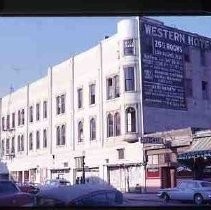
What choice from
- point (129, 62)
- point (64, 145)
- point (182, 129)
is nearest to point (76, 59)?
point (129, 62)

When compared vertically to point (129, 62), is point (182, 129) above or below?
below

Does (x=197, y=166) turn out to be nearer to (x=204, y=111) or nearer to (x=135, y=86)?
(x=204, y=111)

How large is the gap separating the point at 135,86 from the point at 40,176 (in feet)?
6.68

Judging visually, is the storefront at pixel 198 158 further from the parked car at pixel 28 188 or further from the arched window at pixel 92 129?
the parked car at pixel 28 188

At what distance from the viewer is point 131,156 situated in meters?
9.59

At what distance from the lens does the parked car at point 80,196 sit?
774 cm

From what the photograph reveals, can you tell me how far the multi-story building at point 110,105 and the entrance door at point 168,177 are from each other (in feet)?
1.27

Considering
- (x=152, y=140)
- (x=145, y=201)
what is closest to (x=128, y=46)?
(x=152, y=140)

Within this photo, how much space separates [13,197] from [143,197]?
5.88 ft

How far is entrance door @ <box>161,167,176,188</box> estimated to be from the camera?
28.1 ft

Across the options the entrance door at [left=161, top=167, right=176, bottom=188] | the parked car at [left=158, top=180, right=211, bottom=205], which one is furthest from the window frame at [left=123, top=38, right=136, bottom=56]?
the parked car at [left=158, top=180, right=211, bottom=205]

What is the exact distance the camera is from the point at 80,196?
793 cm

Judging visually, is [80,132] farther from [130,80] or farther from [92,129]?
[130,80]

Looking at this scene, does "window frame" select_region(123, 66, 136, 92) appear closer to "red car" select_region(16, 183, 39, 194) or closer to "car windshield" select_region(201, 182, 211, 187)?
"car windshield" select_region(201, 182, 211, 187)
